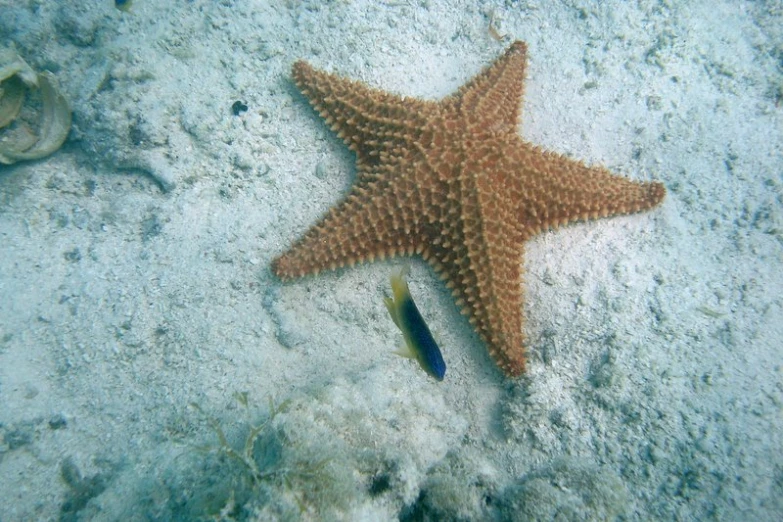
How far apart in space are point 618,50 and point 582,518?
17.1 feet

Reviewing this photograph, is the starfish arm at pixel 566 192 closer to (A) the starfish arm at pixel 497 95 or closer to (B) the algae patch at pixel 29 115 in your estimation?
(A) the starfish arm at pixel 497 95

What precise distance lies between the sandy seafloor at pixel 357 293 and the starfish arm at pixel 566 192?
0.24 meters

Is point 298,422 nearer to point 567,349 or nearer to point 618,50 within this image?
point 567,349

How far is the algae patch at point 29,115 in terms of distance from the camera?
5.12 meters

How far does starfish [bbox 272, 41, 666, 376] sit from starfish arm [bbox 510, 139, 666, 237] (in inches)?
0.4

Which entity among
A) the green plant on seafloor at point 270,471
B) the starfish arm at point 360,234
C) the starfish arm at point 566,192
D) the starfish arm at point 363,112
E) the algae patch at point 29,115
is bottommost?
the algae patch at point 29,115

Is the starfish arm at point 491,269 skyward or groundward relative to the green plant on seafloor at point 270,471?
skyward

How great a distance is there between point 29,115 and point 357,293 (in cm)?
460

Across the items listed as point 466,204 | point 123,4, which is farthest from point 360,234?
point 123,4

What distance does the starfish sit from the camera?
4.14 meters

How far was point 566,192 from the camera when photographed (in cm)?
436

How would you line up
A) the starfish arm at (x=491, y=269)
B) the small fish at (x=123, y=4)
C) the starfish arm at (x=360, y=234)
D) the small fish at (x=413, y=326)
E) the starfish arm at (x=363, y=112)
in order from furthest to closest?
the small fish at (x=123, y=4)
the starfish arm at (x=363, y=112)
the starfish arm at (x=360, y=234)
the starfish arm at (x=491, y=269)
the small fish at (x=413, y=326)

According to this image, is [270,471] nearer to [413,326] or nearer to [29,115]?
[413,326]

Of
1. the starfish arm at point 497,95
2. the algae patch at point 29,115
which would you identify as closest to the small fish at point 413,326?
the starfish arm at point 497,95
